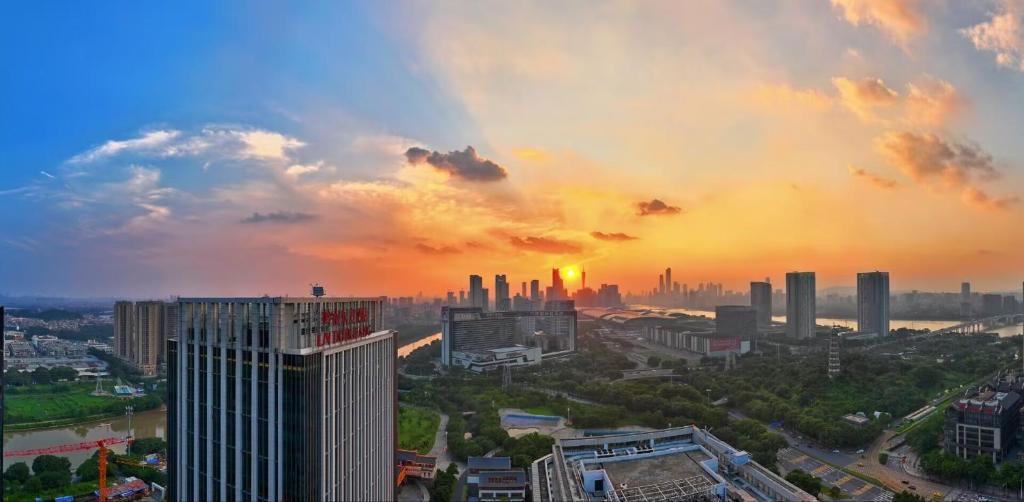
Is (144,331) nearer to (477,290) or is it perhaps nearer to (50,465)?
(50,465)

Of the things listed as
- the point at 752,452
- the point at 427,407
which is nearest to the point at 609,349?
the point at 427,407

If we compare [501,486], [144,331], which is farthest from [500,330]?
[501,486]

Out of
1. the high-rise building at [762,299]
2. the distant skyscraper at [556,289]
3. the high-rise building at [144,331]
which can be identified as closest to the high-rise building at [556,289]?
the distant skyscraper at [556,289]

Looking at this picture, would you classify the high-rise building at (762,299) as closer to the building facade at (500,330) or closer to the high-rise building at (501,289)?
the building facade at (500,330)

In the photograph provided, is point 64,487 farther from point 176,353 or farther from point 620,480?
point 620,480

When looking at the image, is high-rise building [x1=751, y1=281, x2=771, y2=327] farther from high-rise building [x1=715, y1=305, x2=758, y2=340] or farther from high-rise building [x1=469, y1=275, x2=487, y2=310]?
high-rise building [x1=469, y1=275, x2=487, y2=310]

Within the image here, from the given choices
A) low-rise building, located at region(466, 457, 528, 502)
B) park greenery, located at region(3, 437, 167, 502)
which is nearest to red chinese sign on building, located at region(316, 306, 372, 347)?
low-rise building, located at region(466, 457, 528, 502)
